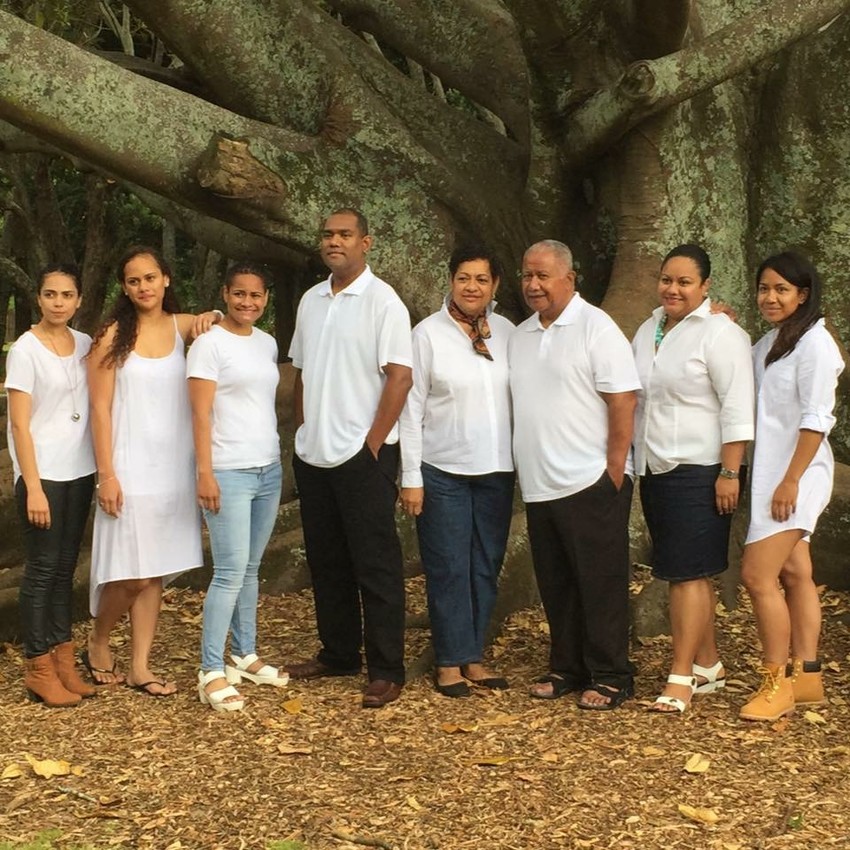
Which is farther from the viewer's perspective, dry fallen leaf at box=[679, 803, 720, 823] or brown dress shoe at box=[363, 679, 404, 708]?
brown dress shoe at box=[363, 679, 404, 708]

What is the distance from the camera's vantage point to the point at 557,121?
8242 millimetres

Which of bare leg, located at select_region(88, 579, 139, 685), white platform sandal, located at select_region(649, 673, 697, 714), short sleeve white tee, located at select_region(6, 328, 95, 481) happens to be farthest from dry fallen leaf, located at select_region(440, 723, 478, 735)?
short sleeve white tee, located at select_region(6, 328, 95, 481)

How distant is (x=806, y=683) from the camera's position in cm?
626

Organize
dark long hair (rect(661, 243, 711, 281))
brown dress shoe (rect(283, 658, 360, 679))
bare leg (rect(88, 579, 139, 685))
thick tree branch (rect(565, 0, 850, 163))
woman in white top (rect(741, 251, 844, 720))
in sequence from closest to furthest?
woman in white top (rect(741, 251, 844, 720)) → dark long hair (rect(661, 243, 711, 281)) → bare leg (rect(88, 579, 139, 685)) → brown dress shoe (rect(283, 658, 360, 679)) → thick tree branch (rect(565, 0, 850, 163))

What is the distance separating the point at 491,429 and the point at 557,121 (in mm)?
2656

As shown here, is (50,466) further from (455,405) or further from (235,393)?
(455,405)

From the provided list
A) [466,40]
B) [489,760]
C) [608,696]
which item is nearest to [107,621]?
[489,760]

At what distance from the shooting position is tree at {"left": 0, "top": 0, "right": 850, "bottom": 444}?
709cm

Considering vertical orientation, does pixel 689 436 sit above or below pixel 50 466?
above

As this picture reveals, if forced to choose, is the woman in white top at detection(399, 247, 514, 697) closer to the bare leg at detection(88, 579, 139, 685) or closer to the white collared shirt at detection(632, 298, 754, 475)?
the white collared shirt at detection(632, 298, 754, 475)

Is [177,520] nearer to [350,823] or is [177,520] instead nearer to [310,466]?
[310,466]

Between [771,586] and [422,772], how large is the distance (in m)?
1.74

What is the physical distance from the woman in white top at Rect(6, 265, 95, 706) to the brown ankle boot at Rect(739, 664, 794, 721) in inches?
116

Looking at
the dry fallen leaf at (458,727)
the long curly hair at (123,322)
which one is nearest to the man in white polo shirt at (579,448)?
the dry fallen leaf at (458,727)
